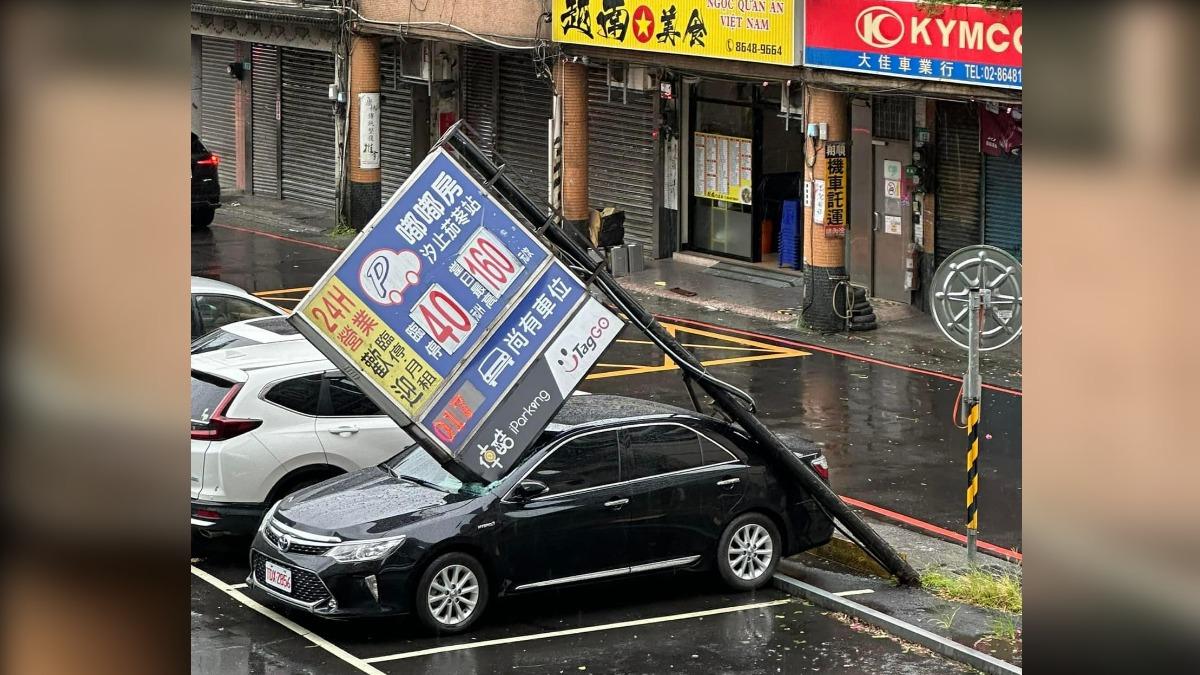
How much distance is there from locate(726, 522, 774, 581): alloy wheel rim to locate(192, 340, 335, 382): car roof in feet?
11.9

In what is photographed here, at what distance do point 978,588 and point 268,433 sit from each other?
5479mm

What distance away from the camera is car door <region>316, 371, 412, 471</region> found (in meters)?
13.6

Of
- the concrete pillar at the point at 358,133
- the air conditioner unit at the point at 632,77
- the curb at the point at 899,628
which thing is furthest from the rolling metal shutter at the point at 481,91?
the curb at the point at 899,628

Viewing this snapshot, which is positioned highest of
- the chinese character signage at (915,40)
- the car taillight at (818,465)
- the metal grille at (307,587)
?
the chinese character signage at (915,40)

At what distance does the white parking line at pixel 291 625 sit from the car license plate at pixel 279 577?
40 centimetres

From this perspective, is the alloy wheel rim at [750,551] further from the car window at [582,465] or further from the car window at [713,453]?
the car window at [582,465]

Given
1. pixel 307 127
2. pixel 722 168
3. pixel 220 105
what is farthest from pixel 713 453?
pixel 220 105

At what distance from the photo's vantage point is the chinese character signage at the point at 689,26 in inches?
926

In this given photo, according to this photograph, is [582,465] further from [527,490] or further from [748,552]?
[748,552]

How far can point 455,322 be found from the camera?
11.7 meters

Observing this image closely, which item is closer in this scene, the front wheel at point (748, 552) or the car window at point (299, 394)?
the front wheel at point (748, 552)

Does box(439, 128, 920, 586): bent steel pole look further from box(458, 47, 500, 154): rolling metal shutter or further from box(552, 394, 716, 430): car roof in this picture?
box(458, 47, 500, 154): rolling metal shutter

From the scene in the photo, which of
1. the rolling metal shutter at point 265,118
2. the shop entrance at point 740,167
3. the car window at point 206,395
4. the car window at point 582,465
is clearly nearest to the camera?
the car window at point 582,465
